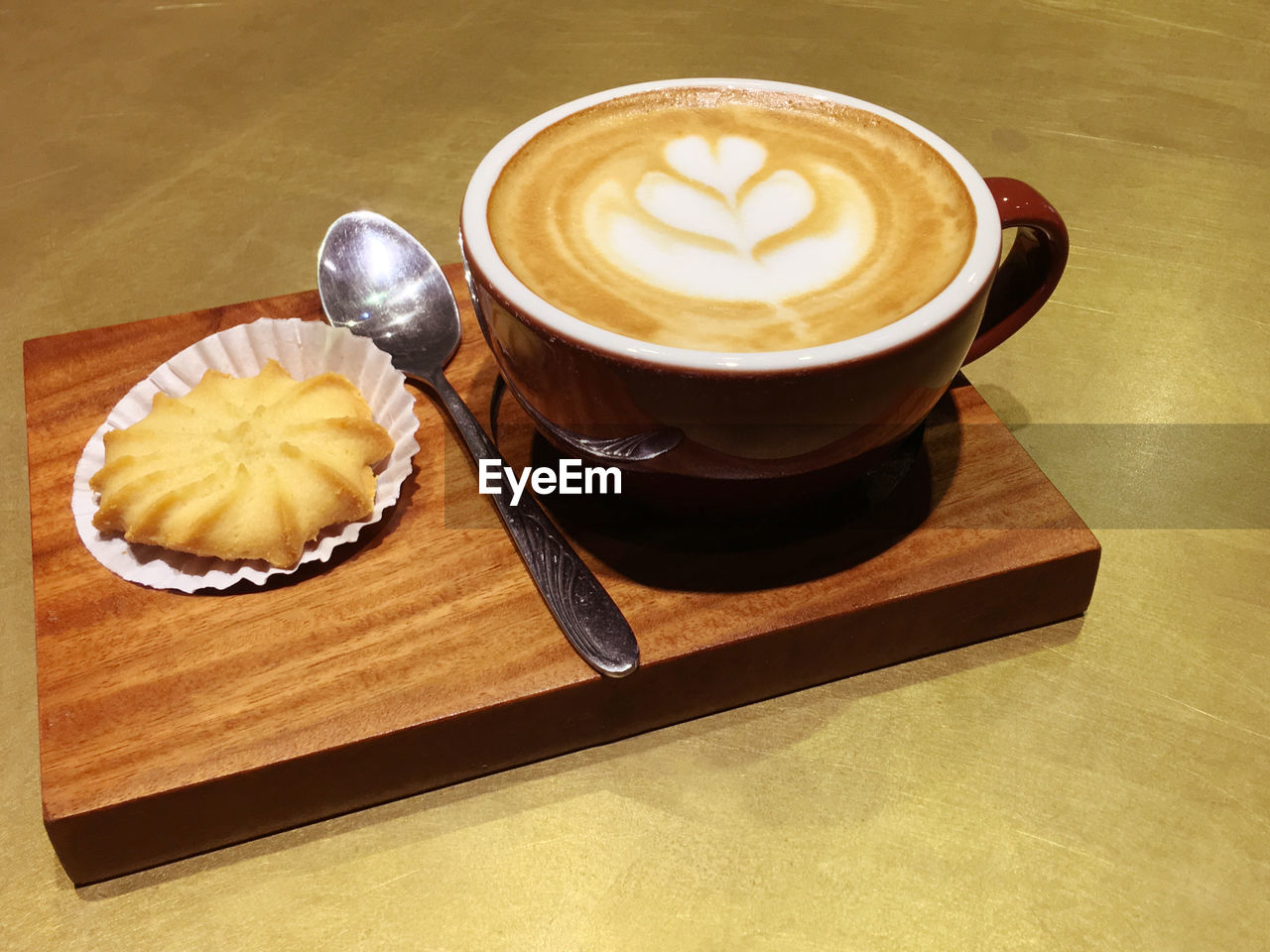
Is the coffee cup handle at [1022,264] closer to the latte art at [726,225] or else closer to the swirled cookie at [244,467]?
the latte art at [726,225]

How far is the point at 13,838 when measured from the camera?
0.61 metres

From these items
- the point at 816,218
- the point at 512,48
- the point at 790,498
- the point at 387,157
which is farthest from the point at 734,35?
the point at 790,498

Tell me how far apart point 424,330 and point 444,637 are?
0.91 ft

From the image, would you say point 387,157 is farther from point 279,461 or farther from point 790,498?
point 790,498

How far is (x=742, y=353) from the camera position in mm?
547

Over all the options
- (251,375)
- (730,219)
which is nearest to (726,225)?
(730,219)

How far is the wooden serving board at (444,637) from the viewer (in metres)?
0.57

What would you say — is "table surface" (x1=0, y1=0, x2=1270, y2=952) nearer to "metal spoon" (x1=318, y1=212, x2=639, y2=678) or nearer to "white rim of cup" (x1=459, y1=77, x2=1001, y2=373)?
"metal spoon" (x1=318, y1=212, x2=639, y2=678)

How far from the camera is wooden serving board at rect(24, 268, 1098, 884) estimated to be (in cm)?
57

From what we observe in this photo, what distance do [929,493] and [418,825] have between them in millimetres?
352

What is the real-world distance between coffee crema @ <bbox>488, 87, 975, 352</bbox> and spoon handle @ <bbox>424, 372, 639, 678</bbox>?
14 cm

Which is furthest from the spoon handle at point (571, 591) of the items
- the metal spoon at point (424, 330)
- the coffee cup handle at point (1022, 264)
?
the coffee cup handle at point (1022, 264)

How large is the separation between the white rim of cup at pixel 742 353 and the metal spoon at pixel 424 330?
0.48 ft

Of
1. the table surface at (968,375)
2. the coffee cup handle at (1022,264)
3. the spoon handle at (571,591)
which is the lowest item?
the table surface at (968,375)
